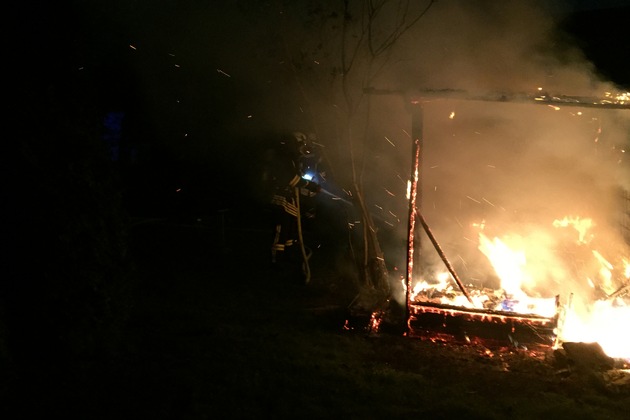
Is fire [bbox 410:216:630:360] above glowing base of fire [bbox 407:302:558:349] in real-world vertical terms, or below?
above

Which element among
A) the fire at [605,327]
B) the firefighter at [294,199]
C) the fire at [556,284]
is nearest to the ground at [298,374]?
the fire at [605,327]

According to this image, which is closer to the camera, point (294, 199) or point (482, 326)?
point (482, 326)

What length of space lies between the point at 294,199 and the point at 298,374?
14.9 ft

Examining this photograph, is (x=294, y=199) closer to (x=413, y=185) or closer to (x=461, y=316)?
(x=413, y=185)

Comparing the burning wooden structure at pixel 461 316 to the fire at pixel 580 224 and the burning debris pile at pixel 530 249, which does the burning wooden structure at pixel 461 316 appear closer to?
the burning debris pile at pixel 530 249

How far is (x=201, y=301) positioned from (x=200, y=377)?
2881 millimetres

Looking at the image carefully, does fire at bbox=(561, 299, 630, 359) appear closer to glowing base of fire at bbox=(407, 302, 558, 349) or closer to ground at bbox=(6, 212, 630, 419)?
glowing base of fire at bbox=(407, 302, 558, 349)

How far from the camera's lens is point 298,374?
521 centimetres

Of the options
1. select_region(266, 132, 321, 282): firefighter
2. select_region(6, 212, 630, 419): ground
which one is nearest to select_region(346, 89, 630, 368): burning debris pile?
select_region(6, 212, 630, 419): ground

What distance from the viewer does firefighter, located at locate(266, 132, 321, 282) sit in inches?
360

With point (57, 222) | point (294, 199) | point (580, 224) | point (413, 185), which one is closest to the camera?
point (57, 222)

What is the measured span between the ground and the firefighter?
1.69 meters

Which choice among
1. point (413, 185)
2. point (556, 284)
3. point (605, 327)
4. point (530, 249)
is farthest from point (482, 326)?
point (530, 249)

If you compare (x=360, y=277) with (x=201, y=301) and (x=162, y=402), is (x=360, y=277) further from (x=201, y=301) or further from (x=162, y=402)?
(x=162, y=402)
